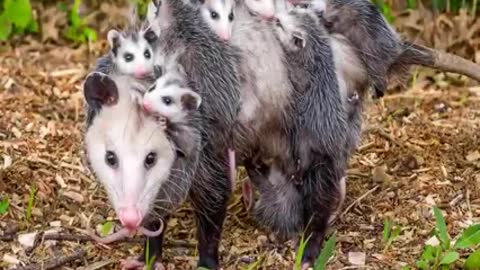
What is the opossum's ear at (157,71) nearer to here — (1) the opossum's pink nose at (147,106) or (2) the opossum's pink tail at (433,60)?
(1) the opossum's pink nose at (147,106)

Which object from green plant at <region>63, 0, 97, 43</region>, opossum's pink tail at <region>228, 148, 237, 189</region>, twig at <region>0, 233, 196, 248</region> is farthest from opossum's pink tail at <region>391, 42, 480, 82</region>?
green plant at <region>63, 0, 97, 43</region>

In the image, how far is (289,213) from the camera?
3.70 meters

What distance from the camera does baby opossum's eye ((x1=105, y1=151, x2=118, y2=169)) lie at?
302 centimetres

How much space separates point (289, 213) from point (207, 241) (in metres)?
0.38

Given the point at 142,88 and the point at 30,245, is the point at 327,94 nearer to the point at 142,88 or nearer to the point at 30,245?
the point at 142,88

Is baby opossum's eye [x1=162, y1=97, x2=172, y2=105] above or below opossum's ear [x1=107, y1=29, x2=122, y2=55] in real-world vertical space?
below

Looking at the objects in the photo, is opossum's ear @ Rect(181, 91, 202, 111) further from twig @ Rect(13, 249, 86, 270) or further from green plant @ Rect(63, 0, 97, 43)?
green plant @ Rect(63, 0, 97, 43)

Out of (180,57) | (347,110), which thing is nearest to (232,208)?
(347,110)

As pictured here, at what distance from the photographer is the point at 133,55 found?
10.4ft

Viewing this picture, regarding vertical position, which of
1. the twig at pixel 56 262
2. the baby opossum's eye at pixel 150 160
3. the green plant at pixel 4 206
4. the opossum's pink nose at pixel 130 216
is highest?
the baby opossum's eye at pixel 150 160

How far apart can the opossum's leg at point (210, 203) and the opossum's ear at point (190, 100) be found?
24cm

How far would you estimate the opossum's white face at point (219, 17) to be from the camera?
3305 millimetres

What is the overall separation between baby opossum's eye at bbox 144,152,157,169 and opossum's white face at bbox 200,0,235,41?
1.51ft

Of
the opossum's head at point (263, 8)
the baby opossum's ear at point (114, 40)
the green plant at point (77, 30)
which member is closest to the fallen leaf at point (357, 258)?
the opossum's head at point (263, 8)
